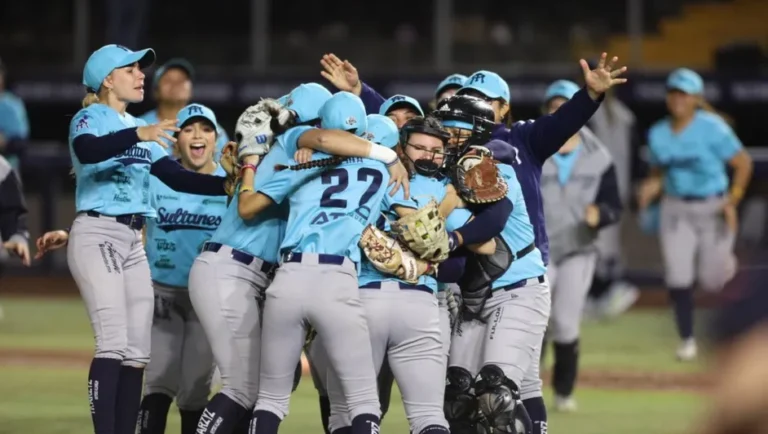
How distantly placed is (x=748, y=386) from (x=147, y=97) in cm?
1554

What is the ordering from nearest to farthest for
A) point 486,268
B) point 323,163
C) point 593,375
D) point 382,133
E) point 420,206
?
point 323,163 → point 420,206 → point 382,133 → point 486,268 → point 593,375

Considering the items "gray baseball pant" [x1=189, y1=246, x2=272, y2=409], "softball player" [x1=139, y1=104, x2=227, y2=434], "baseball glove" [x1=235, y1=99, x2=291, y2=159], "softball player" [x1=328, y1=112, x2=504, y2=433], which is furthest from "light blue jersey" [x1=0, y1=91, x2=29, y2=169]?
"softball player" [x1=328, y1=112, x2=504, y2=433]

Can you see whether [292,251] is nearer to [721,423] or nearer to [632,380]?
[721,423]

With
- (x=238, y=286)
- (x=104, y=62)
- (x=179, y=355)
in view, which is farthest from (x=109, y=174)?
(x=179, y=355)

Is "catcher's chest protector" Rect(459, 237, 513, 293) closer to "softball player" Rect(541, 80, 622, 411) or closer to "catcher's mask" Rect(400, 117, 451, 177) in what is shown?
"catcher's mask" Rect(400, 117, 451, 177)

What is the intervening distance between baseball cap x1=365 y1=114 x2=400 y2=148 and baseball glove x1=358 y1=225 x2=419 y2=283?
434 millimetres

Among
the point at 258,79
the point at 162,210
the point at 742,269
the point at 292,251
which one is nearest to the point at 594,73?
the point at 292,251

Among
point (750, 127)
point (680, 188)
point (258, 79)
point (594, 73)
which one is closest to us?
point (594, 73)

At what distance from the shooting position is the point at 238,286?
5145 mm

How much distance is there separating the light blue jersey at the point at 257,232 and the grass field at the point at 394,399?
189 centimetres

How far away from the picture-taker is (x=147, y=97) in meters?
16.3

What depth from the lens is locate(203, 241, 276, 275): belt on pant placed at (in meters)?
5.20

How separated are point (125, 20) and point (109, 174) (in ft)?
32.2

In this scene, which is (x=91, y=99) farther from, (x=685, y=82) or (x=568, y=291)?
(x=685, y=82)
